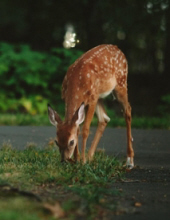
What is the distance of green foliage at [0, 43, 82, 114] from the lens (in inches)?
630

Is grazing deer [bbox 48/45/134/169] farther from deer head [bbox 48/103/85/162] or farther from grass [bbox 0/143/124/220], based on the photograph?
grass [bbox 0/143/124/220]

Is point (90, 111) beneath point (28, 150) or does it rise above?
above

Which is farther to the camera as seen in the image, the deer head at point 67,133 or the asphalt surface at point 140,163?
the deer head at point 67,133

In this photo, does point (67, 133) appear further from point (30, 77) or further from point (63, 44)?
point (63, 44)

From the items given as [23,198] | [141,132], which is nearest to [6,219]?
[23,198]

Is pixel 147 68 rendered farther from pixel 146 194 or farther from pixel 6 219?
pixel 6 219

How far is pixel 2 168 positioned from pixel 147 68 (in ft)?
61.4

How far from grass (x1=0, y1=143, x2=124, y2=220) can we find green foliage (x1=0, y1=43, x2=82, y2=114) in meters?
7.01

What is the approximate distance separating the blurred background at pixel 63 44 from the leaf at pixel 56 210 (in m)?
8.93

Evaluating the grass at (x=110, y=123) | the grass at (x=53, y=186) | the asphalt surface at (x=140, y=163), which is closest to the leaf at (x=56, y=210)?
the grass at (x=53, y=186)

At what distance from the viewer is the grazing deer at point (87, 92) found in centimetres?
736

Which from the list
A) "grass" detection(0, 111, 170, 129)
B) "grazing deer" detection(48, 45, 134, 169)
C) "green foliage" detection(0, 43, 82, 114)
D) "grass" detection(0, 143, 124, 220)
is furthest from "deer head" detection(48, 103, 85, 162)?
"green foliage" detection(0, 43, 82, 114)

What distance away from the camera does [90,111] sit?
326 inches

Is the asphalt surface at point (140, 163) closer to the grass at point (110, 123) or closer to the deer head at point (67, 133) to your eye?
the grass at point (110, 123)
